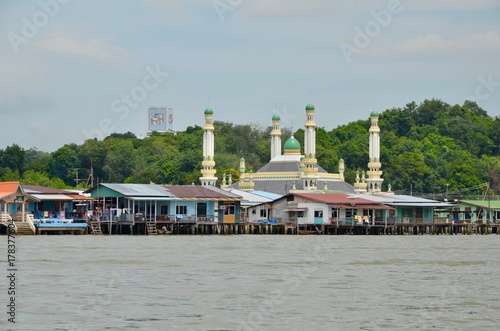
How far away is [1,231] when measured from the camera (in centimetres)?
7962

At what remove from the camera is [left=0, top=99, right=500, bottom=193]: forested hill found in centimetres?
14700

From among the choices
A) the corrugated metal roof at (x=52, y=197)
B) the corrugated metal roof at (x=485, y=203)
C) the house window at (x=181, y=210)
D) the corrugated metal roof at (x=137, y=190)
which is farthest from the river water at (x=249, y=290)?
the corrugated metal roof at (x=485, y=203)

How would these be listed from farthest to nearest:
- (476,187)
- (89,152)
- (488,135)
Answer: (488,135)
(89,152)
(476,187)

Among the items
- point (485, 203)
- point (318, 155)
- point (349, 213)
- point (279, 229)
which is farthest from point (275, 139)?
point (279, 229)

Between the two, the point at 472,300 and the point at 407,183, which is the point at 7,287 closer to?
the point at 472,300

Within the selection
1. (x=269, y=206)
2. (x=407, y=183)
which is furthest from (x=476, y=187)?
(x=269, y=206)

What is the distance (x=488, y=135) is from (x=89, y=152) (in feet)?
205

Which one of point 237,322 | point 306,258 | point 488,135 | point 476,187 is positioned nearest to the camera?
point 237,322

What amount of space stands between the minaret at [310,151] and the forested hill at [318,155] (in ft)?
52.4

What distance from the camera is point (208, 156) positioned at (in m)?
129

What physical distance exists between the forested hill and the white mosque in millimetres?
9280

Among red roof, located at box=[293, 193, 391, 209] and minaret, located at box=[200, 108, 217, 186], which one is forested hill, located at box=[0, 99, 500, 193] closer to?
minaret, located at box=[200, 108, 217, 186]

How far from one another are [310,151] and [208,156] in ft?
35.5

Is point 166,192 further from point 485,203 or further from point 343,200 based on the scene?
point 485,203
